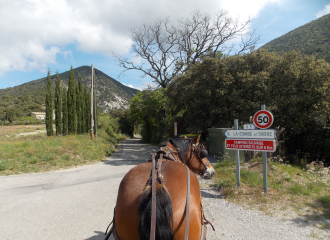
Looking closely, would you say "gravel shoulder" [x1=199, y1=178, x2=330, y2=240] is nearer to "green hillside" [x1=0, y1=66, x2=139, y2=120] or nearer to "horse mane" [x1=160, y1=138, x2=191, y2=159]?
"horse mane" [x1=160, y1=138, x2=191, y2=159]

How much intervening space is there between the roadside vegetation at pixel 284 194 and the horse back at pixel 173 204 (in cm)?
328

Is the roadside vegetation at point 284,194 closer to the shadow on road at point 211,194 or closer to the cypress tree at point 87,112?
the shadow on road at point 211,194

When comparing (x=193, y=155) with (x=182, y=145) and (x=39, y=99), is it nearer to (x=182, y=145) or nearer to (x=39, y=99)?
(x=182, y=145)

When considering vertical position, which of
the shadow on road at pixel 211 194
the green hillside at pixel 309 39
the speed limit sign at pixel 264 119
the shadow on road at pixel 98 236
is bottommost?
the shadow on road at pixel 211 194

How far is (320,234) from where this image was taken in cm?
346

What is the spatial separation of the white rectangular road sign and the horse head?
245 cm

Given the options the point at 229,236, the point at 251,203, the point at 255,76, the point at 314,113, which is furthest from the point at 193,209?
the point at 314,113

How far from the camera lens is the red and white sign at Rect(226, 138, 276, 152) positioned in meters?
5.13

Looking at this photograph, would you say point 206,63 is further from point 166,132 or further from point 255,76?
point 166,132

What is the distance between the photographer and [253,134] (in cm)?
536

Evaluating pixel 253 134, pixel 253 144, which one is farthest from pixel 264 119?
pixel 253 144

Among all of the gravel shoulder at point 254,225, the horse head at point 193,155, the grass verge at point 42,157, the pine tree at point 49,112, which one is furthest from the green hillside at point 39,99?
the horse head at point 193,155

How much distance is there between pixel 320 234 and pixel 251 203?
1.45 meters

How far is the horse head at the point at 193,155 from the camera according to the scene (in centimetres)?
337
